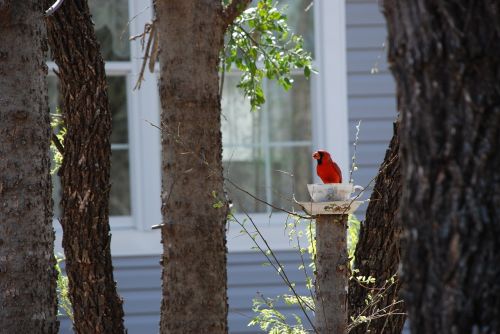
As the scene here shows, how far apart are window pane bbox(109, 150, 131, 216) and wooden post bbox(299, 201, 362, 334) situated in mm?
4191

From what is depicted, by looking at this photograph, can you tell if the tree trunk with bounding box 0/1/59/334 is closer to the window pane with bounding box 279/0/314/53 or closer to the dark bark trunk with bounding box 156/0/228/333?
the dark bark trunk with bounding box 156/0/228/333

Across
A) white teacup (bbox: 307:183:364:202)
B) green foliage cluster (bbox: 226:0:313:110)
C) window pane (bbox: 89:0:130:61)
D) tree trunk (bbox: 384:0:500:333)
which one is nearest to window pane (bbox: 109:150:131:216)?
window pane (bbox: 89:0:130:61)

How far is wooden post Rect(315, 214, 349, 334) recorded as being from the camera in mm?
3447

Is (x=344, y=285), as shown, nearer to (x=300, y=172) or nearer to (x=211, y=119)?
(x=211, y=119)

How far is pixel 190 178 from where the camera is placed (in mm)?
3678

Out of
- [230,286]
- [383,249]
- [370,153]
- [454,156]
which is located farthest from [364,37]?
[454,156]

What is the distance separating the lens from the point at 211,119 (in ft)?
12.3

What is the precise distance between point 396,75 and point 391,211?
2.44m

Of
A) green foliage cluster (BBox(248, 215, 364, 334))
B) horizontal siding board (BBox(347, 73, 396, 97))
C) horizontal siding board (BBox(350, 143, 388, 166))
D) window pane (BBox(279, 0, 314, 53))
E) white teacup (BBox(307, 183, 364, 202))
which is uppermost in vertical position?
window pane (BBox(279, 0, 314, 53))

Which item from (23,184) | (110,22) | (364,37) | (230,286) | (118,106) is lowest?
(230,286)

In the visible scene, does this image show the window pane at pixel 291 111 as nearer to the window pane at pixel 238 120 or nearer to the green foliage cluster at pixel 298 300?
the window pane at pixel 238 120

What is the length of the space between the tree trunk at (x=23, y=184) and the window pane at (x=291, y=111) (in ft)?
14.1

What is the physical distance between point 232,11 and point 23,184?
1.16 m

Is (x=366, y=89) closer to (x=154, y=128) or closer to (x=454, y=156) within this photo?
(x=154, y=128)
